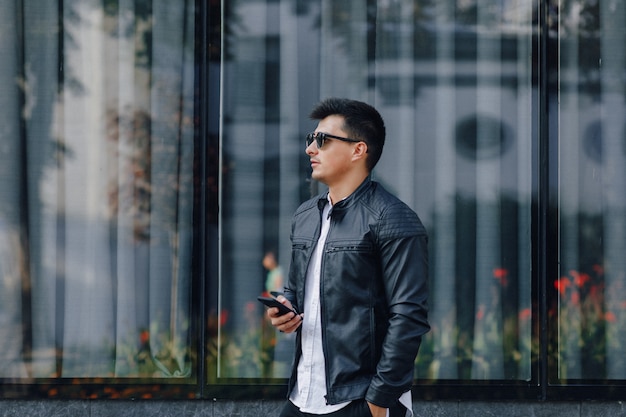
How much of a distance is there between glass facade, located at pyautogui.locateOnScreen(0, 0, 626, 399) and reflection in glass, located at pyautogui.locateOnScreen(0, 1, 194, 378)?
0.02m

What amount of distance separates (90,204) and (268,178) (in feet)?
4.51

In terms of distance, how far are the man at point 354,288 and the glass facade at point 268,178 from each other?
7.74ft

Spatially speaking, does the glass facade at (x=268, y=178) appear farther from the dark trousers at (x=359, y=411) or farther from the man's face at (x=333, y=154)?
the dark trousers at (x=359, y=411)

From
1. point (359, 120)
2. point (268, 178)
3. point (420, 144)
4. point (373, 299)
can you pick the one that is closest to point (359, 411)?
point (373, 299)

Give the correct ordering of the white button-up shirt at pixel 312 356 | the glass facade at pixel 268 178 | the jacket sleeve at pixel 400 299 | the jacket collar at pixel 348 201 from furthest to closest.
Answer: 1. the glass facade at pixel 268 178
2. the jacket collar at pixel 348 201
3. the white button-up shirt at pixel 312 356
4. the jacket sleeve at pixel 400 299

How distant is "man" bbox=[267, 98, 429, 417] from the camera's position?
116 inches

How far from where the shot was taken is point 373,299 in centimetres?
307

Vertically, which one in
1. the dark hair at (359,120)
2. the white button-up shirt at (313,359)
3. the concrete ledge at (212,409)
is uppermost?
the dark hair at (359,120)

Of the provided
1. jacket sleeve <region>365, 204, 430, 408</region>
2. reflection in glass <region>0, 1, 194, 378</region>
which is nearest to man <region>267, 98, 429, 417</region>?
jacket sleeve <region>365, 204, 430, 408</region>

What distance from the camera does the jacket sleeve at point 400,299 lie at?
2.89 metres

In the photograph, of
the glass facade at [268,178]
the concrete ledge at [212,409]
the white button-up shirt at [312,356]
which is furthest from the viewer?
the glass facade at [268,178]

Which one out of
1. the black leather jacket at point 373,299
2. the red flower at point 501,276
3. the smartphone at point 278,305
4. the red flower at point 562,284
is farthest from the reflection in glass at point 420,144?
the smartphone at point 278,305

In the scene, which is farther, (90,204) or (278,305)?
(90,204)

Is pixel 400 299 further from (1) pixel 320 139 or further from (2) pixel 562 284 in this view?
(2) pixel 562 284
